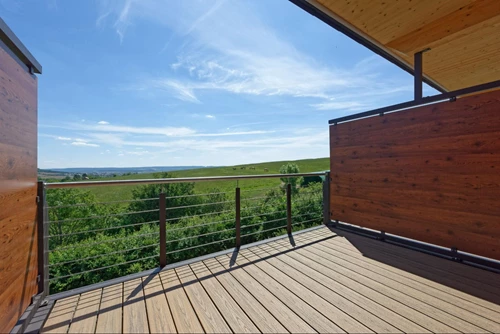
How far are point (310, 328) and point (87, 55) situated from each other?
797 cm

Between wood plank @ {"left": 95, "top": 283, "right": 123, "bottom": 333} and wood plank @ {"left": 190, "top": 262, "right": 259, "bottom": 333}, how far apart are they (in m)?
0.56

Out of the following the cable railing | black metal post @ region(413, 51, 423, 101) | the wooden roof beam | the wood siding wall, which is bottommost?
the cable railing

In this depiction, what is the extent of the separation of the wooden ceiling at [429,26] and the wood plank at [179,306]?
2.72 m

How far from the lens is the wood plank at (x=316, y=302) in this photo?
1252mm

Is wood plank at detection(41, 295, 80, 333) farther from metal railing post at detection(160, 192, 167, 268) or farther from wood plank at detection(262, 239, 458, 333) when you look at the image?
wood plank at detection(262, 239, 458, 333)

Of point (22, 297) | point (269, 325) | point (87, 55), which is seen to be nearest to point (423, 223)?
point (269, 325)

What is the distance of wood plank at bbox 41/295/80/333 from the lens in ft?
4.14

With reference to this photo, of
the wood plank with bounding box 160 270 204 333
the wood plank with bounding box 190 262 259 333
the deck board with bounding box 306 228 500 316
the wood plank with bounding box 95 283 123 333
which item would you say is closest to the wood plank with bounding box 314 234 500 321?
the deck board with bounding box 306 228 500 316

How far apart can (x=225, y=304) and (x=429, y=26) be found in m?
3.14

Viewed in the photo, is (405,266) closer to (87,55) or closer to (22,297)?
(22,297)

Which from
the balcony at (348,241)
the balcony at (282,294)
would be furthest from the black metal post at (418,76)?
the balcony at (282,294)

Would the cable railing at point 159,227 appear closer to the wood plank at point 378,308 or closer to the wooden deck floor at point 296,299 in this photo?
the wooden deck floor at point 296,299

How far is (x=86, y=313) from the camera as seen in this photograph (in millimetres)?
1398

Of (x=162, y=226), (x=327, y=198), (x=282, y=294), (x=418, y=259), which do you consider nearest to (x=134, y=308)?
(x=162, y=226)
